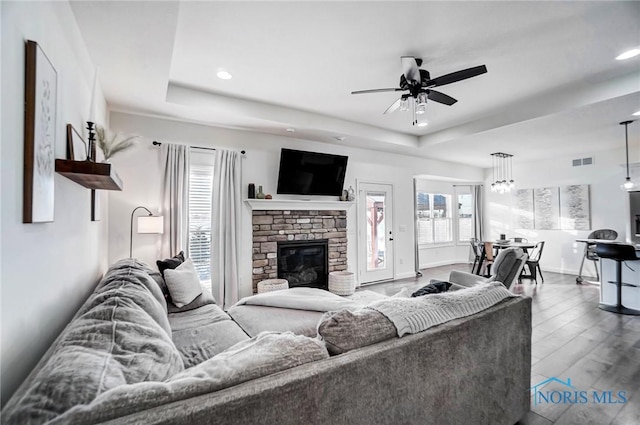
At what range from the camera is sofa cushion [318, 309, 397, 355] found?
120 cm

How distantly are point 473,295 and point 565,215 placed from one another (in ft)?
22.2

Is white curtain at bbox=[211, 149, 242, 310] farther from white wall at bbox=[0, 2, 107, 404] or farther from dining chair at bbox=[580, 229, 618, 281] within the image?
dining chair at bbox=[580, 229, 618, 281]

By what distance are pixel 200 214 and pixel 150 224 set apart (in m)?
0.76

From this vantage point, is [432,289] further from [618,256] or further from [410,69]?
[618,256]

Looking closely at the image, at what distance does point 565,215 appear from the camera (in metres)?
6.59

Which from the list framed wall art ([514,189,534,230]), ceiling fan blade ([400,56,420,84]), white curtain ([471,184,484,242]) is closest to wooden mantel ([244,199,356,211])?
ceiling fan blade ([400,56,420,84])

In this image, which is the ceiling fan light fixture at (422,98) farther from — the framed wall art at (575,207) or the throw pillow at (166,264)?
the framed wall art at (575,207)

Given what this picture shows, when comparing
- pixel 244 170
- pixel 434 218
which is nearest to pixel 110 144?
pixel 244 170

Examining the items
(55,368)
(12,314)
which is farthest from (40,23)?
(55,368)

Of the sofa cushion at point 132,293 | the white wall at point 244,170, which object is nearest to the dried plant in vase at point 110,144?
the white wall at point 244,170

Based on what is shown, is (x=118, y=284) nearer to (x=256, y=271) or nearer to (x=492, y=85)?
(x=256, y=271)

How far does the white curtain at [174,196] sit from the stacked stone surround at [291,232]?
3.41ft

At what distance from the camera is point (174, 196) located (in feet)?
12.6

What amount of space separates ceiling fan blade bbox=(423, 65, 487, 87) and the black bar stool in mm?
3521
